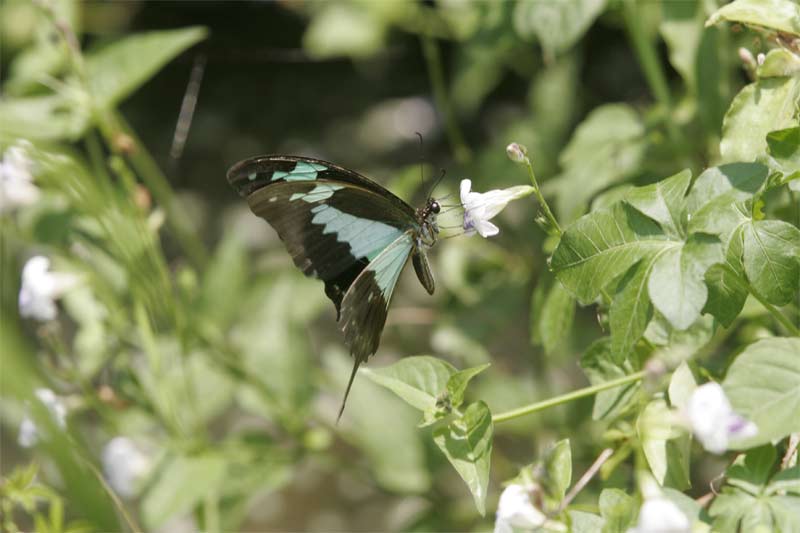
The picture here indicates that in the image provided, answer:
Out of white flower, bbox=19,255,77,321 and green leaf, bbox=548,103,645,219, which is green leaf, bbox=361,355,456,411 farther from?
white flower, bbox=19,255,77,321

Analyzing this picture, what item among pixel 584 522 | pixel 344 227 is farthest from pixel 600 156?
pixel 584 522

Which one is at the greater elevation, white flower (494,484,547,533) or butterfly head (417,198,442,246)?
butterfly head (417,198,442,246)

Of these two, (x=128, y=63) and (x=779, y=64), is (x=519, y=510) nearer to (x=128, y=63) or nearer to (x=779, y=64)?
(x=779, y=64)

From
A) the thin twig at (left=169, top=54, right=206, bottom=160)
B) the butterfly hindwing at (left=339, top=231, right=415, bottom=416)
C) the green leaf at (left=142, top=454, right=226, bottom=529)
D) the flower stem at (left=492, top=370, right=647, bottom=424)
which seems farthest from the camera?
the thin twig at (left=169, top=54, right=206, bottom=160)

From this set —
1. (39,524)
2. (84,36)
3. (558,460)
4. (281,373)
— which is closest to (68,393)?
(281,373)

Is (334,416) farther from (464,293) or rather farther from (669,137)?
(669,137)

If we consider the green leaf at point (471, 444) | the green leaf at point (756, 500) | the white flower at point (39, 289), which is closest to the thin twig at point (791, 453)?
the green leaf at point (756, 500)

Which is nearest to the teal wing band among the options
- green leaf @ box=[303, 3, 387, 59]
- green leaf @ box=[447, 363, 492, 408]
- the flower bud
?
green leaf @ box=[447, 363, 492, 408]

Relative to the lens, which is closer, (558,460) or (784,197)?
(558,460)
